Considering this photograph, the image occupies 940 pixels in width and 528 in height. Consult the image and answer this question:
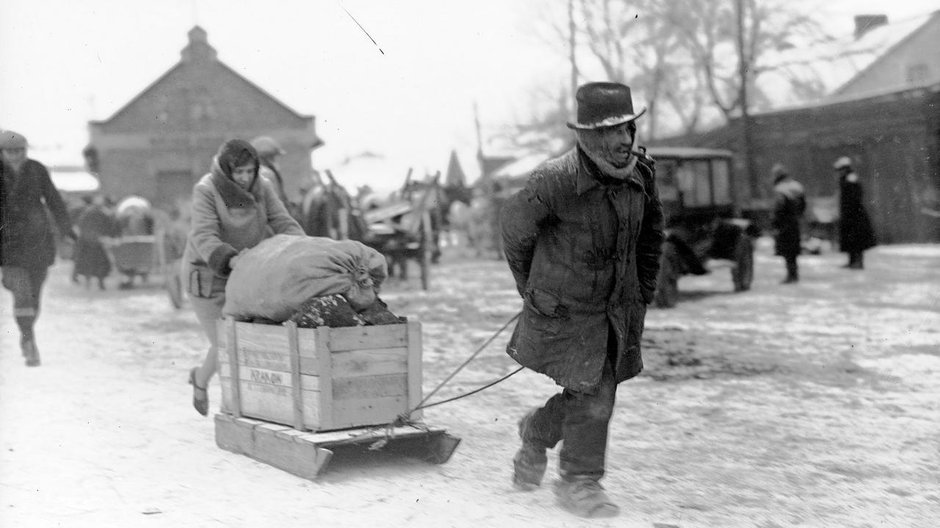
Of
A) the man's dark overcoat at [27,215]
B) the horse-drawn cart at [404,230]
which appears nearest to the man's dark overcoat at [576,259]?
the man's dark overcoat at [27,215]

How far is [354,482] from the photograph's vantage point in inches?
212

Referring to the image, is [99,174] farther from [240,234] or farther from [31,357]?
[240,234]

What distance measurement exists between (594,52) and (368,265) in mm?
30278

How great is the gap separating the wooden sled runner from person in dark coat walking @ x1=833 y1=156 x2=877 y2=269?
1529cm

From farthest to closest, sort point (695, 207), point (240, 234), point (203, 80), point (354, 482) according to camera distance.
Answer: point (203, 80) → point (695, 207) → point (240, 234) → point (354, 482)

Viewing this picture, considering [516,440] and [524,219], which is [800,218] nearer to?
[516,440]

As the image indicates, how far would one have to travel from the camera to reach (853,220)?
64.6 feet

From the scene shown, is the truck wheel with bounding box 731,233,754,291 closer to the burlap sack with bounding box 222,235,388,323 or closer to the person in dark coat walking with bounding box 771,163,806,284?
the person in dark coat walking with bounding box 771,163,806,284

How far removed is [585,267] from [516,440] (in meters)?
1.94

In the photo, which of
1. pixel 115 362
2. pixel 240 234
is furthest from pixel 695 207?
pixel 240 234

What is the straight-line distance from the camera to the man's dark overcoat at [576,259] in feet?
15.9

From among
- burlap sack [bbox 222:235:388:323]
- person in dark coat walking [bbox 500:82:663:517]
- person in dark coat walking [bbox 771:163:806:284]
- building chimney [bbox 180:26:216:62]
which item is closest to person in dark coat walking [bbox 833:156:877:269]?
person in dark coat walking [bbox 771:163:806:284]

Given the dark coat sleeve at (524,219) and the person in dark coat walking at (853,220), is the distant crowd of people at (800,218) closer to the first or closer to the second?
the person in dark coat walking at (853,220)

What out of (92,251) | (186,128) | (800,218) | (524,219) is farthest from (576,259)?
(186,128)
